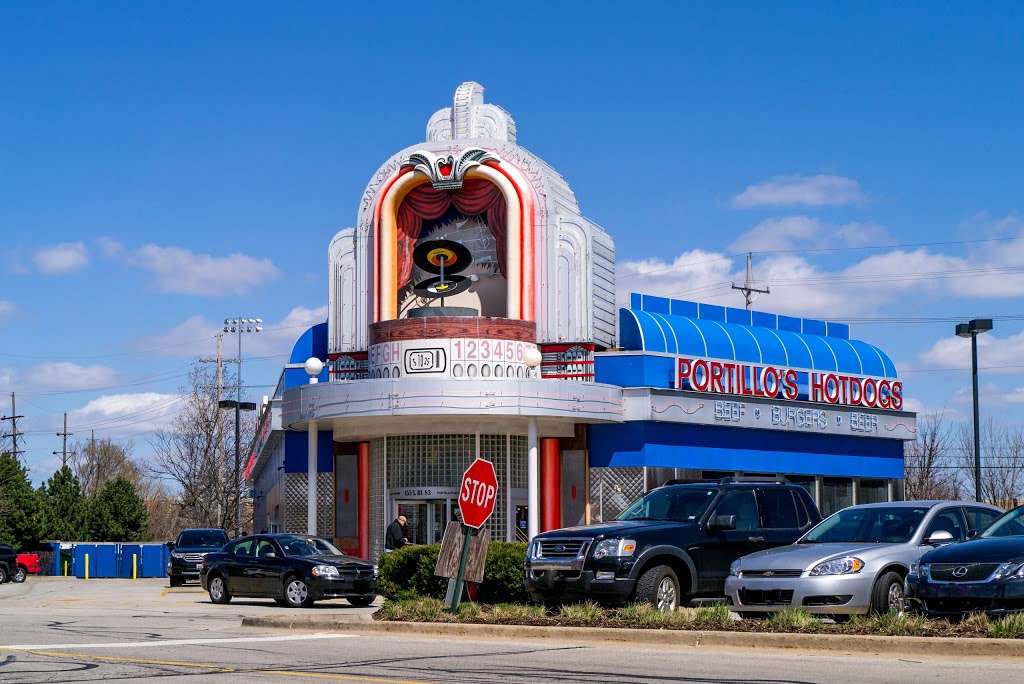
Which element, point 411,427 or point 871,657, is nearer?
point 871,657

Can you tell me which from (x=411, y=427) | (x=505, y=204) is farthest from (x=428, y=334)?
(x=505, y=204)

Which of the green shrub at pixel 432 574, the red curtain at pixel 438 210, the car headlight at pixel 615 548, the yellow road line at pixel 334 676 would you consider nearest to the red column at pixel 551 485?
the red curtain at pixel 438 210

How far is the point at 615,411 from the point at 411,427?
5448mm

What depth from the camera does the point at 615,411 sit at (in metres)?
38.1

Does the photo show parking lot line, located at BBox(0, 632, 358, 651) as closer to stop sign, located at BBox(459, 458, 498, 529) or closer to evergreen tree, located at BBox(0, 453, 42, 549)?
stop sign, located at BBox(459, 458, 498, 529)

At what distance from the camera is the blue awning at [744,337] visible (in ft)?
133

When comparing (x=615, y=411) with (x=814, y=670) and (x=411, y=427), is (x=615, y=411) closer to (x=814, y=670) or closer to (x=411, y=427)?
(x=411, y=427)

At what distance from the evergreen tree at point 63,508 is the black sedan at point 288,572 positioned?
35.3m

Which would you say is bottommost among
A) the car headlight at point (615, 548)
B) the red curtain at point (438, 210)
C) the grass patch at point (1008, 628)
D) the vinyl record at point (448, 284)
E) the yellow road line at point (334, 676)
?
the yellow road line at point (334, 676)

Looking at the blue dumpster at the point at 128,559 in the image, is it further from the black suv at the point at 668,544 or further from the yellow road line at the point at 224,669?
the yellow road line at the point at 224,669

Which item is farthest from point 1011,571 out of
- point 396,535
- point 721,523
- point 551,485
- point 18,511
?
point 18,511

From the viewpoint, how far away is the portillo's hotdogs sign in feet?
131

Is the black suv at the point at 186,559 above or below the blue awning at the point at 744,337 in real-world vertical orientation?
below

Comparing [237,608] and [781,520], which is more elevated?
Answer: [781,520]
